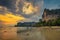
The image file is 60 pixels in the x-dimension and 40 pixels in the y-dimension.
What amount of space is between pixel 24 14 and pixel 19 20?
14cm

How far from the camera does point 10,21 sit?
2449 millimetres

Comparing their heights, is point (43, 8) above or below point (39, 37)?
above

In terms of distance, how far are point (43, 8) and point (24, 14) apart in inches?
14.2

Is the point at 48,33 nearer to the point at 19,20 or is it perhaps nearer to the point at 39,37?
the point at 39,37

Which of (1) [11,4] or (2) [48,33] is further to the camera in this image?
(1) [11,4]

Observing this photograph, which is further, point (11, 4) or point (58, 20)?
point (11, 4)

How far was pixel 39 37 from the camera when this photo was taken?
7.76ft

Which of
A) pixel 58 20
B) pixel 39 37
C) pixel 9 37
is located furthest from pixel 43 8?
pixel 9 37

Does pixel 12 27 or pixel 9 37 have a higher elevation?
pixel 12 27

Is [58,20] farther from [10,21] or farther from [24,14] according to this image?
[10,21]

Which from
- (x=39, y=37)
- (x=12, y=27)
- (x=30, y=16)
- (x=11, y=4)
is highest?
(x=11, y=4)

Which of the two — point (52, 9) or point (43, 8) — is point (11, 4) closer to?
point (43, 8)

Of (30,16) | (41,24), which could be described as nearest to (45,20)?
(41,24)

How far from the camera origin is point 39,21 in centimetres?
240
